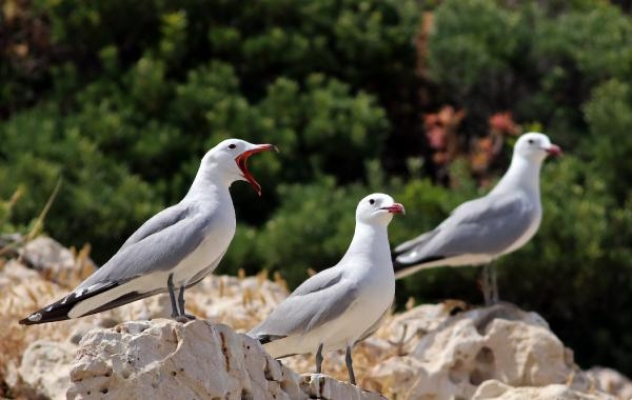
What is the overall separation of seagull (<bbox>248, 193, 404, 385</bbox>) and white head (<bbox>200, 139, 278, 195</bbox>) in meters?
0.55

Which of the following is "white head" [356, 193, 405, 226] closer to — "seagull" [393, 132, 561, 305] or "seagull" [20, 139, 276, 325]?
"seagull" [20, 139, 276, 325]

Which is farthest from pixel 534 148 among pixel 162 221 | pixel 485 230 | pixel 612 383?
pixel 162 221

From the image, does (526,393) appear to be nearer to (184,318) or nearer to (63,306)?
(184,318)

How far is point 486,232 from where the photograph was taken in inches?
392

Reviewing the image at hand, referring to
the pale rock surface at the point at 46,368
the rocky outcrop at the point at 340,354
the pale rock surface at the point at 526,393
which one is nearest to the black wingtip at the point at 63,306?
the rocky outcrop at the point at 340,354

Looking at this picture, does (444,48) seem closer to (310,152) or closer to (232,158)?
(310,152)

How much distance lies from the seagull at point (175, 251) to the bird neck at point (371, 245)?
24.3 inches

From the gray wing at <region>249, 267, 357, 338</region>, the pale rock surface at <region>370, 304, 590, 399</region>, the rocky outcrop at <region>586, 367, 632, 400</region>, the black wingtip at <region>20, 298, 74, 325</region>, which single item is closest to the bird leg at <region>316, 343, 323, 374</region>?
the gray wing at <region>249, 267, 357, 338</region>

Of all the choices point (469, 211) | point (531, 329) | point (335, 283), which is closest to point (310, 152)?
point (469, 211)

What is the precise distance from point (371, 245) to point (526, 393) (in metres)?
1.05

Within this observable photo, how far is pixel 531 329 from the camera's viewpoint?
29.0 ft

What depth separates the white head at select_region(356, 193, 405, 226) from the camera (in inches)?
300

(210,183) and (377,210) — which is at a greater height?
(210,183)

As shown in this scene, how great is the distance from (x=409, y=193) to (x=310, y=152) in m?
1.92
